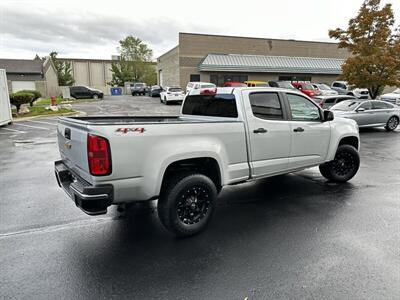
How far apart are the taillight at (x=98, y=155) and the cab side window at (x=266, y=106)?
2275mm

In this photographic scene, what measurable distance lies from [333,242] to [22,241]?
3.90 metres

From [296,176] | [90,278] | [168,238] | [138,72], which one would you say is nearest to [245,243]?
[168,238]

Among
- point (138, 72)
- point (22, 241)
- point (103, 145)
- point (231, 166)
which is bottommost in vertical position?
point (22, 241)

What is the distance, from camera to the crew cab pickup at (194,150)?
3107mm

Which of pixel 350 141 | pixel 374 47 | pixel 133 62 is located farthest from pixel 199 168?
pixel 133 62

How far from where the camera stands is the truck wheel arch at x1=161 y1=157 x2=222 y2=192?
3.69m

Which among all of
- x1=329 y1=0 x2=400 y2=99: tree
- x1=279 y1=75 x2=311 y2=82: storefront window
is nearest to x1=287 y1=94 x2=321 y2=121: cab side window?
x1=329 y1=0 x2=400 y2=99: tree

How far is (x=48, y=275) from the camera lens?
2.99 m

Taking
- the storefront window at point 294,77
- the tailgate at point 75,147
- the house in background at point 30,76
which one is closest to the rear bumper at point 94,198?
the tailgate at point 75,147

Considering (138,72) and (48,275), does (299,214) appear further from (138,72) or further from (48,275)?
(138,72)

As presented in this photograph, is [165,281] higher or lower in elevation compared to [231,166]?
lower

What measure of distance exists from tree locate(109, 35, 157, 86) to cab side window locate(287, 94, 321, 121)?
190ft

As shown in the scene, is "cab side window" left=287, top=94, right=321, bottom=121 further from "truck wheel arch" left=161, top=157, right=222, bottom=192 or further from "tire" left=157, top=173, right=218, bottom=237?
"tire" left=157, top=173, right=218, bottom=237

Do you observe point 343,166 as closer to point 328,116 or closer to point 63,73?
point 328,116
